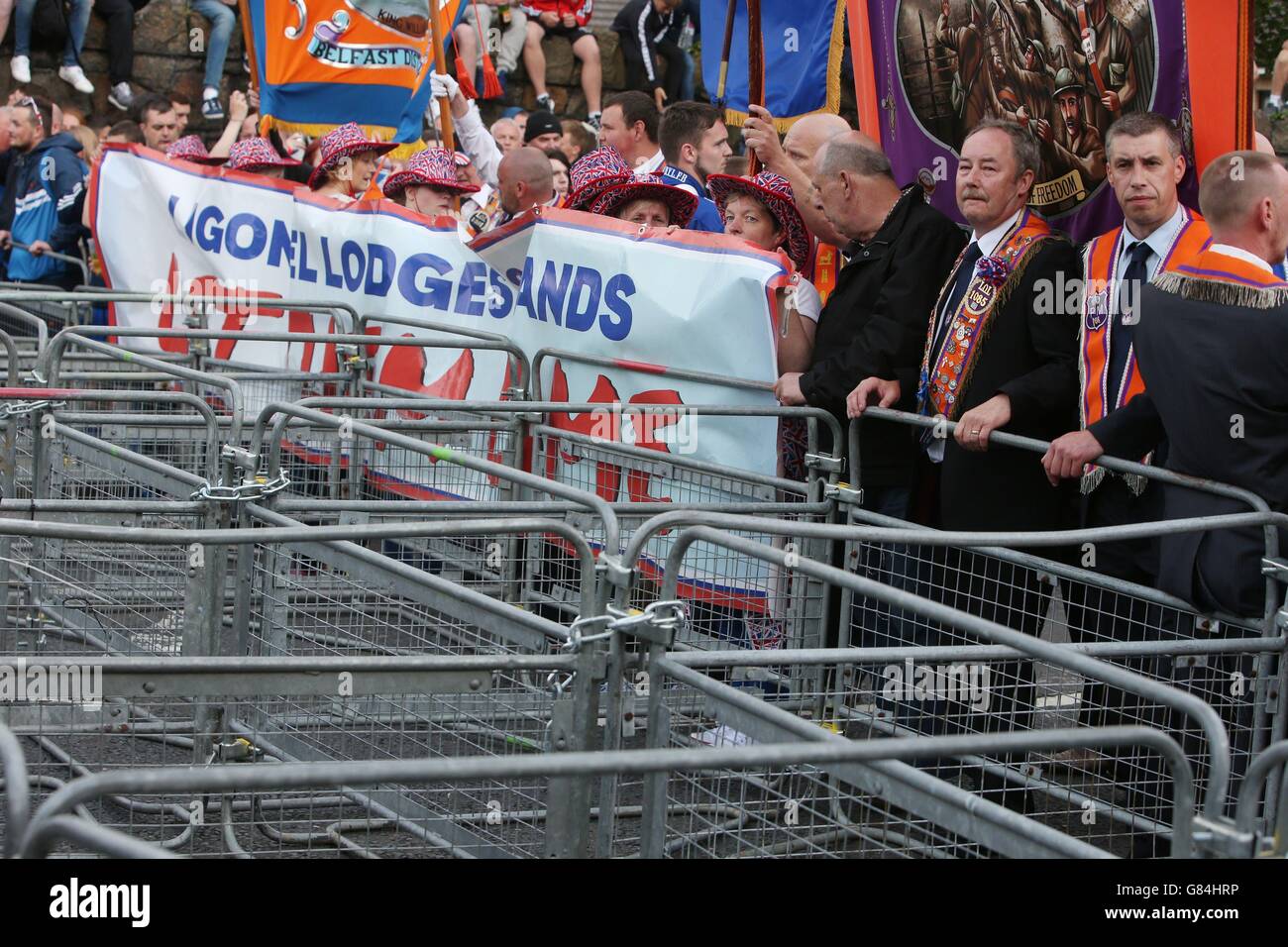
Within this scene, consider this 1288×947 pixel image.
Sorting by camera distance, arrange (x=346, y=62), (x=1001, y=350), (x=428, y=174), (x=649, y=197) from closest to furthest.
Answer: (x=1001, y=350), (x=649, y=197), (x=428, y=174), (x=346, y=62)

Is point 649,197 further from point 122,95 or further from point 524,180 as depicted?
point 122,95

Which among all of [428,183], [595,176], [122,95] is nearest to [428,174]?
[428,183]

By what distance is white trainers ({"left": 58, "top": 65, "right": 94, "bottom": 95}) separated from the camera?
16000mm

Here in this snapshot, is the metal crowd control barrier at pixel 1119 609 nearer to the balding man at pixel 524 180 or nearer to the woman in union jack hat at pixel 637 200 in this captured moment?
the woman in union jack hat at pixel 637 200

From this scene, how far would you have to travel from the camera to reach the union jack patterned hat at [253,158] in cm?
1040

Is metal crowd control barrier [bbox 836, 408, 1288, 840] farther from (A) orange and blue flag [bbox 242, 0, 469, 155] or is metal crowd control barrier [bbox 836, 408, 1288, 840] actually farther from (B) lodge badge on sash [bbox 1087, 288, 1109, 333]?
(A) orange and blue flag [bbox 242, 0, 469, 155]

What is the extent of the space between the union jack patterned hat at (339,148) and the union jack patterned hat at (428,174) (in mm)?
687

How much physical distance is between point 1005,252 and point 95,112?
511 inches

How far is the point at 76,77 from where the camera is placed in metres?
16.0

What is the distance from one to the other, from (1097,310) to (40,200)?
31.4 ft

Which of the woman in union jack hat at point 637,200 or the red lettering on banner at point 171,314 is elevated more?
the woman in union jack hat at point 637,200

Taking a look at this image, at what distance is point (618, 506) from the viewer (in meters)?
5.11

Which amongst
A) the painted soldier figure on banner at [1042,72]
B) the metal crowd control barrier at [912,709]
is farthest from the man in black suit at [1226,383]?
the painted soldier figure on banner at [1042,72]

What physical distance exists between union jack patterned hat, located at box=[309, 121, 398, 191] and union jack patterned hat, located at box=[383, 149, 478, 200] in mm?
687
